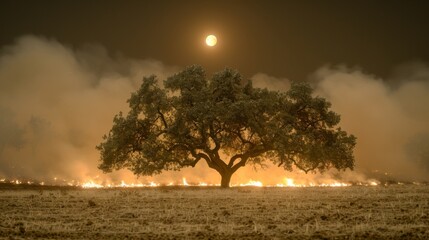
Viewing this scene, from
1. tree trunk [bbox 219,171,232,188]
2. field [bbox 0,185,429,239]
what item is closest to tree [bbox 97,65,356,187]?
tree trunk [bbox 219,171,232,188]

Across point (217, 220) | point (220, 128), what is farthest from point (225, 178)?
point (217, 220)

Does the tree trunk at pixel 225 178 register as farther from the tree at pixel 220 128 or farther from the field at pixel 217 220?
the field at pixel 217 220

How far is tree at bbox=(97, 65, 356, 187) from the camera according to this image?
2019 inches

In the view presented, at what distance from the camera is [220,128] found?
52.8 meters

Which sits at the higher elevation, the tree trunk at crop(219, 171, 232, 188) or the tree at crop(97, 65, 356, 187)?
the tree at crop(97, 65, 356, 187)

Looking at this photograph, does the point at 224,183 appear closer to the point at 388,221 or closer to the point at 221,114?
the point at 221,114

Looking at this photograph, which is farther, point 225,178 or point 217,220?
point 225,178

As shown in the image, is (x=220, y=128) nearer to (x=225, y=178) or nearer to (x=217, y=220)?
(x=225, y=178)

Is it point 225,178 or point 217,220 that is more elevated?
point 225,178

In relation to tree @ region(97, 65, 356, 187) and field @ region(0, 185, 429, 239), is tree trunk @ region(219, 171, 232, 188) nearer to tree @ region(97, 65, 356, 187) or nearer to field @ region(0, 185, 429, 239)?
tree @ region(97, 65, 356, 187)

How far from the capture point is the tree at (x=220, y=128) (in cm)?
5128

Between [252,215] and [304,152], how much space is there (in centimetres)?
3432

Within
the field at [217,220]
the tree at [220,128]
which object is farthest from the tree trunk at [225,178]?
the field at [217,220]

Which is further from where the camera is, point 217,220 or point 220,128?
point 220,128
